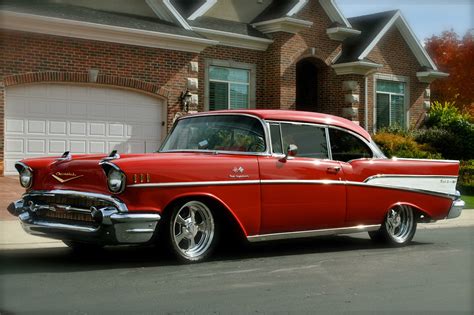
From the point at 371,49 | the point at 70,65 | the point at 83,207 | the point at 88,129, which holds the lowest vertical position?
the point at 83,207

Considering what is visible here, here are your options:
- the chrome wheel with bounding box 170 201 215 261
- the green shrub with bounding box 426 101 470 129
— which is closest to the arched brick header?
the chrome wheel with bounding box 170 201 215 261

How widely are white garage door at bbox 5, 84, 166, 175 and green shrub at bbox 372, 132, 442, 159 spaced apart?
294 inches

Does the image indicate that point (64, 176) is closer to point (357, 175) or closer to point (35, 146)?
point (357, 175)

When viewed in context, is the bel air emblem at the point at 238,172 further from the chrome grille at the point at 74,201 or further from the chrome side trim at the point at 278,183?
the chrome grille at the point at 74,201

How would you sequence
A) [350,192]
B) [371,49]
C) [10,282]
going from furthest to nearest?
[371,49] → [350,192] → [10,282]

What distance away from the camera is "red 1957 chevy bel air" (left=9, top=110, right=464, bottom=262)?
697cm

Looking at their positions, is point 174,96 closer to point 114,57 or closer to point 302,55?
point 114,57

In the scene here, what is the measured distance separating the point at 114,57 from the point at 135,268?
1131 centimetres

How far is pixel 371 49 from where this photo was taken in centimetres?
2423

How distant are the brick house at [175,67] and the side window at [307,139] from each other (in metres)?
9.37

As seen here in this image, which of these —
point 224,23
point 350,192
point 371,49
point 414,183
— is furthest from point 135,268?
point 371,49

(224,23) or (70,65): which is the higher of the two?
(224,23)

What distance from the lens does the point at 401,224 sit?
9523 mm

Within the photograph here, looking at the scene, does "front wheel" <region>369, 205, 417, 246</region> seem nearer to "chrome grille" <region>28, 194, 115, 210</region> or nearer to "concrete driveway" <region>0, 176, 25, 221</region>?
"chrome grille" <region>28, 194, 115, 210</region>
